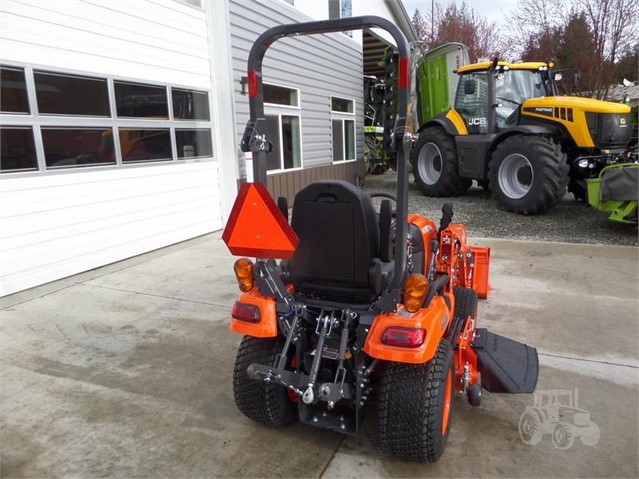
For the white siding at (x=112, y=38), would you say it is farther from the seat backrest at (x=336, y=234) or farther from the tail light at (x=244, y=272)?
the seat backrest at (x=336, y=234)

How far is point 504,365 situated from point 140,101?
541 centimetres

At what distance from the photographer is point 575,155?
26.3 ft

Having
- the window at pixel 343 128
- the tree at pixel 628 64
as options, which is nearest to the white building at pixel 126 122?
the window at pixel 343 128

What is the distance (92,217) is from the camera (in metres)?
5.66

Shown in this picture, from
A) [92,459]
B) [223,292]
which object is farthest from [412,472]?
[223,292]

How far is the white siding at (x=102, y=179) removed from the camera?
4.83 metres

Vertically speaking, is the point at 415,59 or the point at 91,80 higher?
the point at 415,59

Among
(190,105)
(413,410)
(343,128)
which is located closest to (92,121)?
(190,105)

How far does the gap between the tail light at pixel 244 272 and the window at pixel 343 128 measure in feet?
29.2

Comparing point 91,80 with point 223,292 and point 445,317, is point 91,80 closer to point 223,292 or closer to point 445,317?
point 223,292

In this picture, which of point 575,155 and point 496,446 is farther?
point 575,155

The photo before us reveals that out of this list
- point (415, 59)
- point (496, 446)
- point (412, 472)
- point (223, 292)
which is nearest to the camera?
point (412, 472)

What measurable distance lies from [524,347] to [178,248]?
198 inches

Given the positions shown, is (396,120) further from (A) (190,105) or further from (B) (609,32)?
(B) (609,32)
